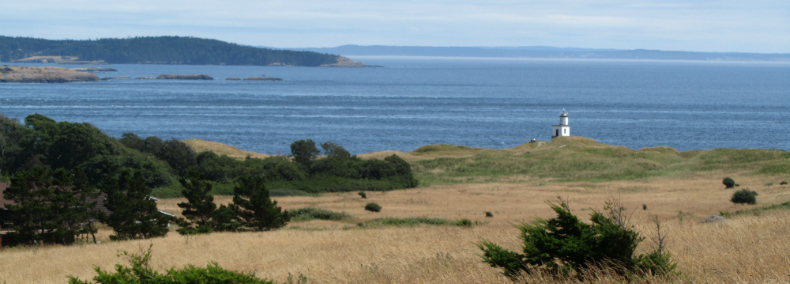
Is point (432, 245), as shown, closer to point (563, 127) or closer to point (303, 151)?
point (303, 151)

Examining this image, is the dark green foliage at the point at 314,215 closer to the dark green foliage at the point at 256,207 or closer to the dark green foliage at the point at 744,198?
the dark green foliage at the point at 256,207

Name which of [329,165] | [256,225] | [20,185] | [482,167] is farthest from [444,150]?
[20,185]

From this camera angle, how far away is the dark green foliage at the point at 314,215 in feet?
101

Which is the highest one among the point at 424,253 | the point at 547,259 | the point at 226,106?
the point at 547,259

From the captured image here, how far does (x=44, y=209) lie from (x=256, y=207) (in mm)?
7272

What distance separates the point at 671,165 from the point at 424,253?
4852cm

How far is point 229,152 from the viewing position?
63.2m

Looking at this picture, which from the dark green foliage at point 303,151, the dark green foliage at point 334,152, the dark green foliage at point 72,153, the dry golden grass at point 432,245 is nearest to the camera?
the dry golden grass at point 432,245

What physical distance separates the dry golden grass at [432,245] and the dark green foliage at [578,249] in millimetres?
241

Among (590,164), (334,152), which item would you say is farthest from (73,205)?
(590,164)

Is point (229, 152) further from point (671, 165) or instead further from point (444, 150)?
point (671, 165)

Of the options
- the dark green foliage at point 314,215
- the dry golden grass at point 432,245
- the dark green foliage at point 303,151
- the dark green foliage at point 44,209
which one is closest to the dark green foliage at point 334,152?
the dark green foliage at point 303,151

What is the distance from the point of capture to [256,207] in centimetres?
2519

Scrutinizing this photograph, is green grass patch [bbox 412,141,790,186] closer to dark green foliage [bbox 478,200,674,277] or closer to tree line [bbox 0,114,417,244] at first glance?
tree line [bbox 0,114,417,244]
